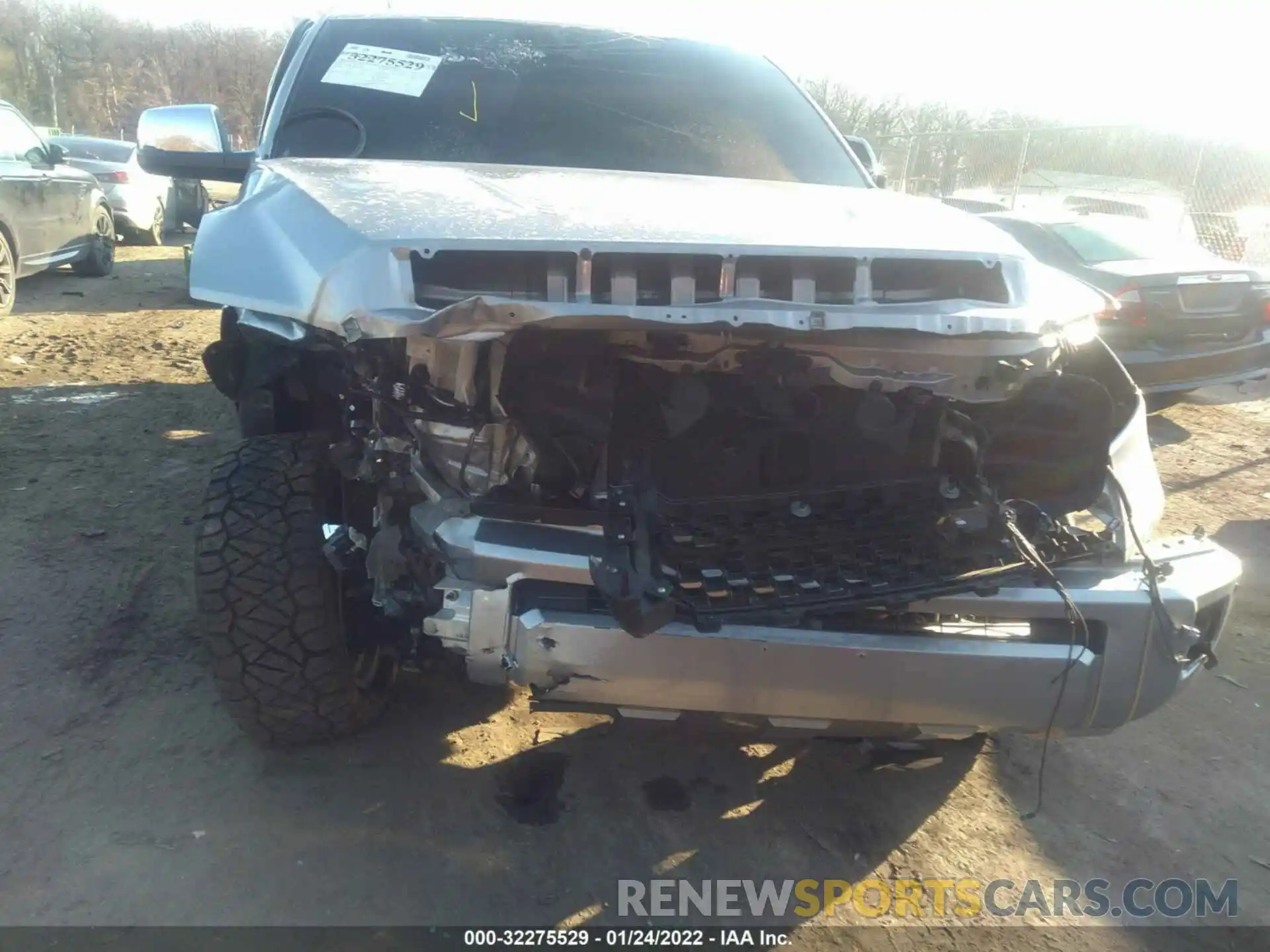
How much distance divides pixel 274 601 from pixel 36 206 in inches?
299

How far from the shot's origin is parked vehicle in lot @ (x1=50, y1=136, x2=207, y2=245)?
459 inches

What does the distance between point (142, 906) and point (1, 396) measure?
469 cm

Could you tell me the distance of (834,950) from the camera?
86.0 inches

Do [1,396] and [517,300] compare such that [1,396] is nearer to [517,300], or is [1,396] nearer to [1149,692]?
[517,300]

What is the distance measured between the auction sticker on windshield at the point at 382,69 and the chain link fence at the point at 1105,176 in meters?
9.29

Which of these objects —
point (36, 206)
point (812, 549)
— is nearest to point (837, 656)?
Answer: point (812, 549)

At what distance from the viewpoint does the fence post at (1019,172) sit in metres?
13.4

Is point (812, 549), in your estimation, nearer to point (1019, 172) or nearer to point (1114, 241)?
point (1114, 241)

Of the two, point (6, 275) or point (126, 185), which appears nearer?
point (6, 275)

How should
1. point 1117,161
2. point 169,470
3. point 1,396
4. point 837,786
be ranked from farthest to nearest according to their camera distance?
1. point 1117,161
2. point 1,396
3. point 169,470
4. point 837,786

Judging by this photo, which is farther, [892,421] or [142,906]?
[892,421]

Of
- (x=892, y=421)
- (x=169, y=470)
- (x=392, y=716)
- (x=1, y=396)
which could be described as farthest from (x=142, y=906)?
(x=1, y=396)

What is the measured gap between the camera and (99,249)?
9.80 metres

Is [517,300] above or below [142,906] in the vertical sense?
above
